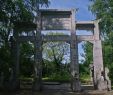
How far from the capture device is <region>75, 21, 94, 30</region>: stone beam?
2272cm

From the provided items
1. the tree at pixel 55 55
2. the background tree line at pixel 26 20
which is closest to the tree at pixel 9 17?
the background tree line at pixel 26 20

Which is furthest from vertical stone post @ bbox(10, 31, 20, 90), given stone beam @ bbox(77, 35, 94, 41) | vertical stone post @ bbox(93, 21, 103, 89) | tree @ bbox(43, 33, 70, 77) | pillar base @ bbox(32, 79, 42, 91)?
tree @ bbox(43, 33, 70, 77)

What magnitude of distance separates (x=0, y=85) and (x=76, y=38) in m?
7.18

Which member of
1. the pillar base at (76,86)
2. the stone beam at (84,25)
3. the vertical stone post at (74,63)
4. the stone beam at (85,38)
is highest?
the stone beam at (84,25)

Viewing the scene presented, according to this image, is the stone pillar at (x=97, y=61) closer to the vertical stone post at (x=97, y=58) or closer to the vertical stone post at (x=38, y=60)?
the vertical stone post at (x=97, y=58)

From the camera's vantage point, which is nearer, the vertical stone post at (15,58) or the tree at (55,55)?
the vertical stone post at (15,58)

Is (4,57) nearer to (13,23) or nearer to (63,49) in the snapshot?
(13,23)

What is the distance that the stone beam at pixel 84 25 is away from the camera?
22722mm

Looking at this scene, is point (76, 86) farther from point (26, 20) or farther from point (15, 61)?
point (26, 20)

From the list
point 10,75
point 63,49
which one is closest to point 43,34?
point 10,75

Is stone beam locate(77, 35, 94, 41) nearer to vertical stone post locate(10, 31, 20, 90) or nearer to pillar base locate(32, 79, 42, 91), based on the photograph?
pillar base locate(32, 79, 42, 91)

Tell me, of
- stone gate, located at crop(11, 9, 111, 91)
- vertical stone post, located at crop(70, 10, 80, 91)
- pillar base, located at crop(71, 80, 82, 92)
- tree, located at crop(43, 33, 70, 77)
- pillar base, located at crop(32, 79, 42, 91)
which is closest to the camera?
pillar base, located at crop(71, 80, 82, 92)

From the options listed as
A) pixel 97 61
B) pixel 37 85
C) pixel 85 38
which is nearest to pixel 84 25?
pixel 85 38

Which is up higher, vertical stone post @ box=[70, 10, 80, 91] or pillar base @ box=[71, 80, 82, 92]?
vertical stone post @ box=[70, 10, 80, 91]
